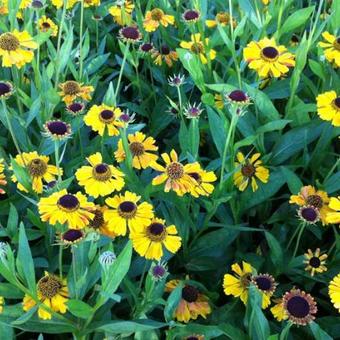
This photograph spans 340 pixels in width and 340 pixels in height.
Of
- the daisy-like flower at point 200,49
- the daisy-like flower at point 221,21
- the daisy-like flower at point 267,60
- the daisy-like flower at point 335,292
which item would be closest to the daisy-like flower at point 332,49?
the daisy-like flower at point 267,60

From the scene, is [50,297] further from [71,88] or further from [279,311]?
[71,88]

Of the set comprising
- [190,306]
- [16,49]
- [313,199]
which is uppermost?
[16,49]

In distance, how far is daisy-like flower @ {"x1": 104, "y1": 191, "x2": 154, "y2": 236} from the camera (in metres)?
1.12

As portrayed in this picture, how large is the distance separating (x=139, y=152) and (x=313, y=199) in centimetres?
40

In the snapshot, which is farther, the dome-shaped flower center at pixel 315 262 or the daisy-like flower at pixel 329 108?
the daisy-like flower at pixel 329 108

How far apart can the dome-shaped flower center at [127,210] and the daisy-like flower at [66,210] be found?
8 centimetres

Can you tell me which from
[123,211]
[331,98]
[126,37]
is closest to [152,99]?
[126,37]

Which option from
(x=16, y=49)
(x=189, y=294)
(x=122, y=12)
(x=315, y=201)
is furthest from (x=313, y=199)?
(x=122, y=12)

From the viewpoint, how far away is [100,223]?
1161 mm

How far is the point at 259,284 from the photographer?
1134mm

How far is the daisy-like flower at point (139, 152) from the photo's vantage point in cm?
130

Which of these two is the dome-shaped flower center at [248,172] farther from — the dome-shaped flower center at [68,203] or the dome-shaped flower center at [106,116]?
the dome-shaped flower center at [68,203]

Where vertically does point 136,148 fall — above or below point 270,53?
below

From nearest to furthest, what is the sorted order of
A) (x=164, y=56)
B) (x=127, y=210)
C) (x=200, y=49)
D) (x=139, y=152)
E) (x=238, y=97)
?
(x=127, y=210)
(x=238, y=97)
(x=139, y=152)
(x=200, y=49)
(x=164, y=56)
